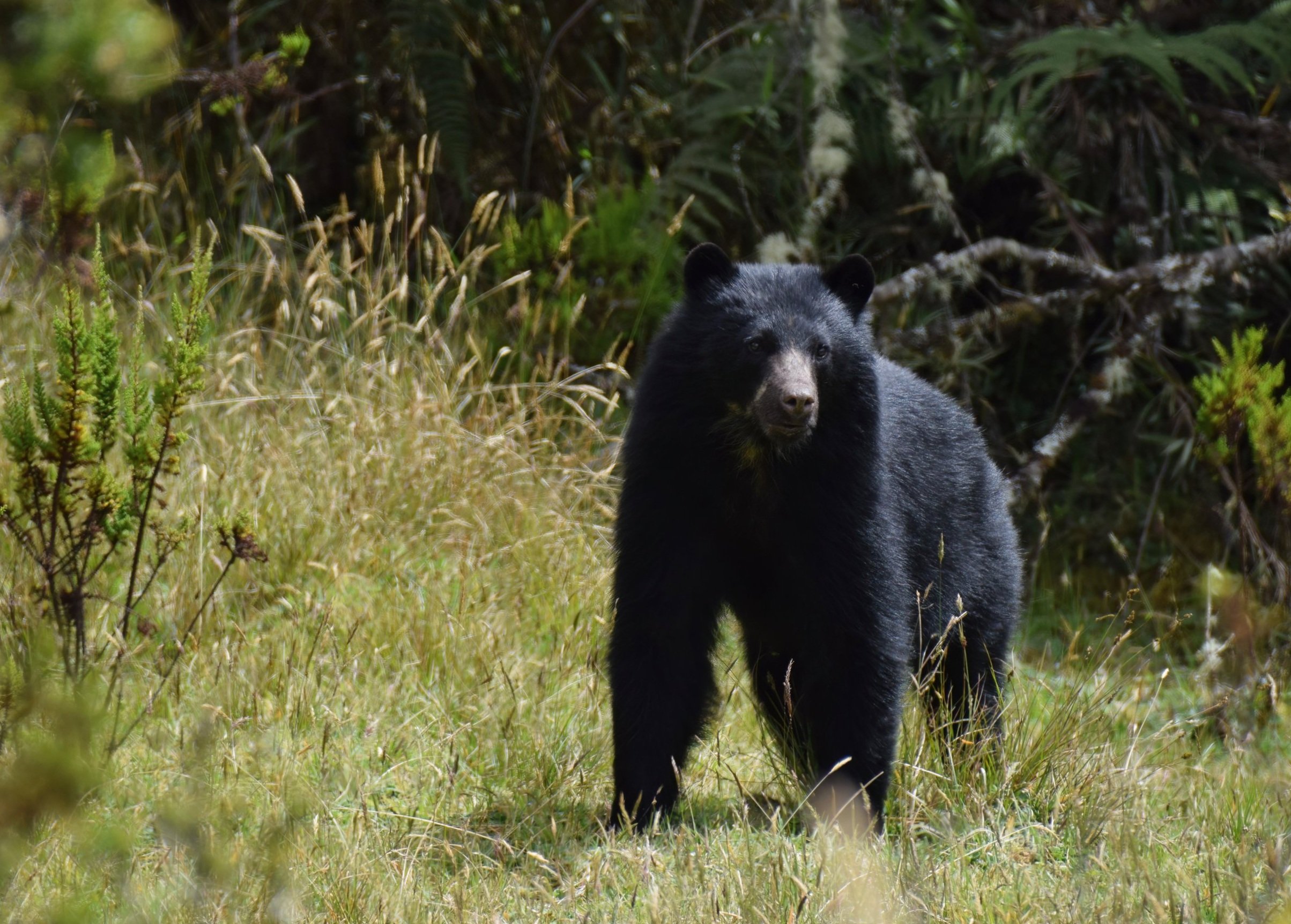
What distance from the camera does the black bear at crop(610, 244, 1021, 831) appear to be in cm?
367

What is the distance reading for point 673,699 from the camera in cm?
372

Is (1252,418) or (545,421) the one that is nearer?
(1252,418)

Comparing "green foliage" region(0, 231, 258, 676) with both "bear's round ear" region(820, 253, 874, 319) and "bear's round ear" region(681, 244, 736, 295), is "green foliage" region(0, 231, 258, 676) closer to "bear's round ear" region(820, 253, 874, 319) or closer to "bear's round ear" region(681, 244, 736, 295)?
"bear's round ear" region(681, 244, 736, 295)

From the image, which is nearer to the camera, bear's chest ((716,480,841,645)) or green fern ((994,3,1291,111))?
bear's chest ((716,480,841,645))

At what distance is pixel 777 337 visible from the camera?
3.83m

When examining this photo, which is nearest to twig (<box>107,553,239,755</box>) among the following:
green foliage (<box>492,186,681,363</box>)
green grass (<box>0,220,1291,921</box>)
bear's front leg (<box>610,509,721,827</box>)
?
green grass (<box>0,220,1291,921</box>)

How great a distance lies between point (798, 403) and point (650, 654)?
761 millimetres

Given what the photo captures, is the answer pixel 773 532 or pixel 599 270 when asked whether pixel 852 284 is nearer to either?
pixel 773 532

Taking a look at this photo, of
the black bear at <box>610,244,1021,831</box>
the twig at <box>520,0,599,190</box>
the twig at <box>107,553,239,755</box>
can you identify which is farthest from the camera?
the twig at <box>520,0,599,190</box>

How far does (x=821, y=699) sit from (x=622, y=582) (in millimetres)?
611

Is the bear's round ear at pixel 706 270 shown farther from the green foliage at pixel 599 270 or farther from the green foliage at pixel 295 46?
the green foliage at pixel 599 270

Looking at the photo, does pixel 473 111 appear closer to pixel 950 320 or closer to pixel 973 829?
pixel 950 320

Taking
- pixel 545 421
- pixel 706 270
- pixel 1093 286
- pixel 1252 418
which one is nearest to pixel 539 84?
pixel 545 421

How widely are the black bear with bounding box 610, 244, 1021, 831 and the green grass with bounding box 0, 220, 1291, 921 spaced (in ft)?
0.68
